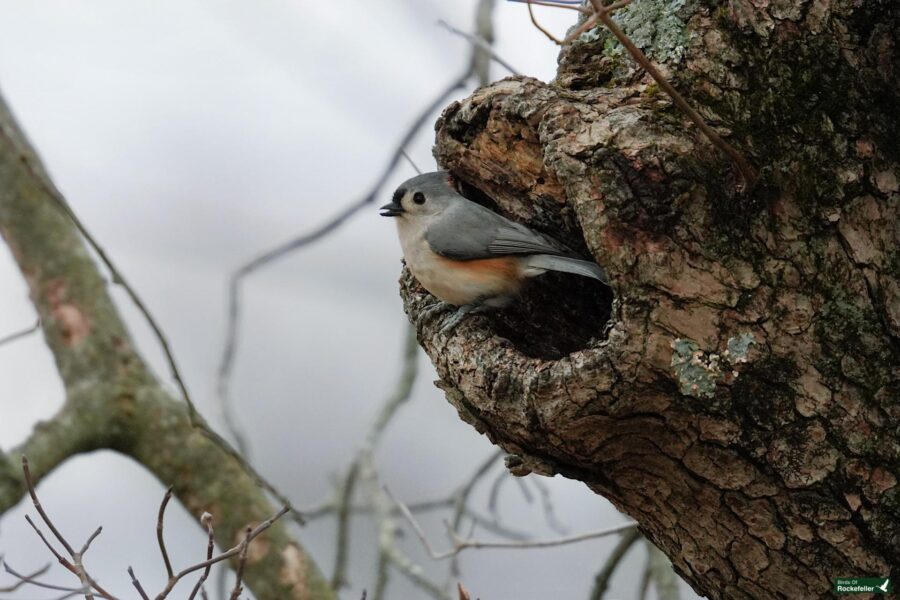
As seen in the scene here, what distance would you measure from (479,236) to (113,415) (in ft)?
4.83

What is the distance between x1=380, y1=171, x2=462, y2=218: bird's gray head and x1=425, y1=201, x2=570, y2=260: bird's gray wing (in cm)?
5

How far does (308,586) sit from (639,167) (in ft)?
6.84

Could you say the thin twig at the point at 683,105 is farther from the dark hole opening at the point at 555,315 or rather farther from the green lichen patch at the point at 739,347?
the dark hole opening at the point at 555,315

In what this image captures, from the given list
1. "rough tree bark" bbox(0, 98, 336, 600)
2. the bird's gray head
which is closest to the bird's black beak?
the bird's gray head

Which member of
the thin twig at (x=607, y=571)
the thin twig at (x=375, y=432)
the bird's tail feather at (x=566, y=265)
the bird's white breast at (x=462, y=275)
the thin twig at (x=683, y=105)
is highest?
the thin twig at (x=375, y=432)

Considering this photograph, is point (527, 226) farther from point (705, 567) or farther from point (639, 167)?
point (705, 567)

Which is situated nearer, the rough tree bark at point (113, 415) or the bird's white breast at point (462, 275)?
the bird's white breast at point (462, 275)

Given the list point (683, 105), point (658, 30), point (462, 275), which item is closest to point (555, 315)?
point (462, 275)

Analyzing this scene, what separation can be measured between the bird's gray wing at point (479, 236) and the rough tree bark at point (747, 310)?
0.57m

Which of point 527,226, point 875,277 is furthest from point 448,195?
point 875,277

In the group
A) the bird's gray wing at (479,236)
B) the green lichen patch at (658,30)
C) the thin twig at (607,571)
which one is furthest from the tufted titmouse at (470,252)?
the thin twig at (607,571)

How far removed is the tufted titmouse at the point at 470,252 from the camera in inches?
101

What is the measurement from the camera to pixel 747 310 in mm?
1836

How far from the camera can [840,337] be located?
1844mm
